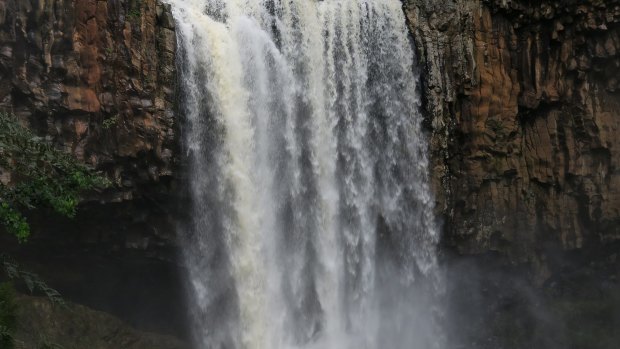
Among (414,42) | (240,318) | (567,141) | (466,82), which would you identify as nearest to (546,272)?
(567,141)

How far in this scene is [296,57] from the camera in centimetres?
1909

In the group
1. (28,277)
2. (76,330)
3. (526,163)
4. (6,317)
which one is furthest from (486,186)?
(6,317)

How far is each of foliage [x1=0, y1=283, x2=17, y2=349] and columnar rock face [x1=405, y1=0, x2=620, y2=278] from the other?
1440cm

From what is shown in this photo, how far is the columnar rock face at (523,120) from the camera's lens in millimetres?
20500

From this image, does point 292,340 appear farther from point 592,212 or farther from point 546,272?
point 592,212

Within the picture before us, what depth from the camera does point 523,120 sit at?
21641 mm

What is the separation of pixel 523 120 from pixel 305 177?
28.0ft

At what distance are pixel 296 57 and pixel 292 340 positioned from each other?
884cm

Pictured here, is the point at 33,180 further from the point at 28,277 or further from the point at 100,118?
the point at 100,118

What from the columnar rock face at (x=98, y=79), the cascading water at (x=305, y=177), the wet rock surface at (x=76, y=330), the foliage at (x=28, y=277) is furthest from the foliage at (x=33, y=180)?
the wet rock surface at (x=76, y=330)

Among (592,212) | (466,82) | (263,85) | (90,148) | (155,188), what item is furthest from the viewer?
(592,212)

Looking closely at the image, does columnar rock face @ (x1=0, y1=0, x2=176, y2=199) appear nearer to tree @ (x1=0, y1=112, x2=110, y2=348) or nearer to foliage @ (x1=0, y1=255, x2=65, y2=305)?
tree @ (x1=0, y1=112, x2=110, y2=348)

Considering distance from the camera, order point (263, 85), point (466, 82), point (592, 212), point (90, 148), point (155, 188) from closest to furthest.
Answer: point (90, 148)
point (155, 188)
point (263, 85)
point (466, 82)
point (592, 212)

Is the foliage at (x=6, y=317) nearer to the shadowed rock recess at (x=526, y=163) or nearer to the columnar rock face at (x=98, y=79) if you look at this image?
the columnar rock face at (x=98, y=79)
